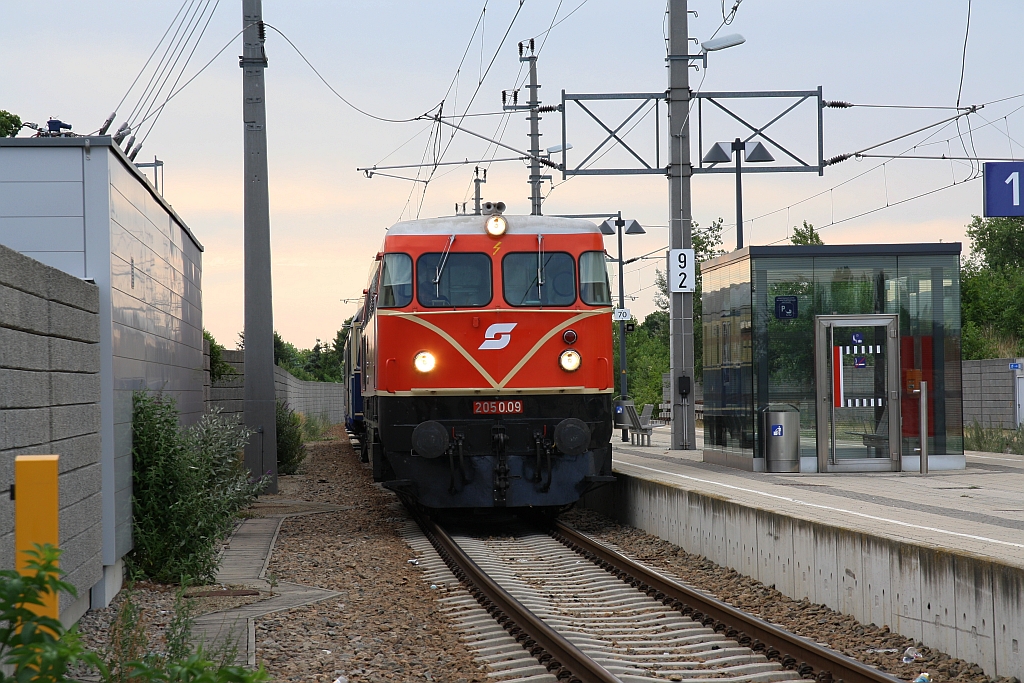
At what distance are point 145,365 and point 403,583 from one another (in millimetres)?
3013

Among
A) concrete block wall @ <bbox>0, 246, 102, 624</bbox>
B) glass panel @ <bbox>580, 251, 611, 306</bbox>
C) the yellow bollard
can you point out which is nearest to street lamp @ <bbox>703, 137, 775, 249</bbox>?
glass panel @ <bbox>580, 251, 611, 306</bbox>

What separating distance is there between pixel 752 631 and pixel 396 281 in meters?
6.89

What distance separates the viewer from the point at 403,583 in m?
10.3

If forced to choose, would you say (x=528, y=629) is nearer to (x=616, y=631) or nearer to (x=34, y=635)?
(x=616, y=631)

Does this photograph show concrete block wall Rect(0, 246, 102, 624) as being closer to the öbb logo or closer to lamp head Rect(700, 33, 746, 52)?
the öbb logo

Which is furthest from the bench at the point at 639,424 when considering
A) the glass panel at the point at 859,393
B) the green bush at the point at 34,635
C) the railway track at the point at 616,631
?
the green bush at the point at 34,635

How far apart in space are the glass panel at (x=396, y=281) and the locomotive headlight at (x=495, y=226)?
0.99 metres

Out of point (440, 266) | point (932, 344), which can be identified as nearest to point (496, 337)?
point (440, 266)

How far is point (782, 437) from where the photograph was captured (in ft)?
50.6

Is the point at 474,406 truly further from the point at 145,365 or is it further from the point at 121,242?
the point at 121,242

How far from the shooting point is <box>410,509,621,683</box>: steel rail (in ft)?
21.4

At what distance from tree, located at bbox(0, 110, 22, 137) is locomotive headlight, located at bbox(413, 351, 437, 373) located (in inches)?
667

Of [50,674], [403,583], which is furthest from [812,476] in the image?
[50,674]

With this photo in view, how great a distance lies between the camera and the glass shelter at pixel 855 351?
15.2 metres
